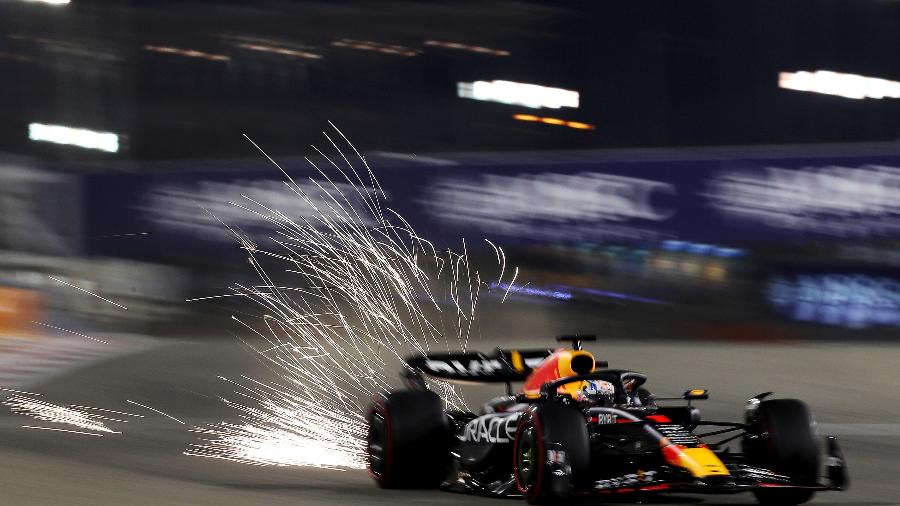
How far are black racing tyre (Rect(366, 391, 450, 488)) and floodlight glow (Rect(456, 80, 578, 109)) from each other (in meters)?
10.8

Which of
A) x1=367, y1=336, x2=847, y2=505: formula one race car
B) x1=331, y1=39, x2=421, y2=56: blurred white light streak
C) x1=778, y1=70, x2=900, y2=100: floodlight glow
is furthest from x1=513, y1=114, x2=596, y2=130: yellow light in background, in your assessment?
x1=367, y1=336, x2=847, y2=505: formula one race car

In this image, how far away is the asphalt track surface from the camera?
7.89 m

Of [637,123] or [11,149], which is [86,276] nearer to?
[11,149]

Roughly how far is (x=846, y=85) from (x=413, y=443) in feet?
36.5

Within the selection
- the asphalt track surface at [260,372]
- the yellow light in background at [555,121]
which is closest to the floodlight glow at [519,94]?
the yellow light in background at [555,121]

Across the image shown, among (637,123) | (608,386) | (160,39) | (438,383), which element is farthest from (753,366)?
(160,39)

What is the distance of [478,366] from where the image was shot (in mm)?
8906

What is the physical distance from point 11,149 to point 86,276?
3473mm

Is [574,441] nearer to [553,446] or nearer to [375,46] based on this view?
[553,446]

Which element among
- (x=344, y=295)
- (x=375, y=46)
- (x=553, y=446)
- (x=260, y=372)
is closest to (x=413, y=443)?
(x=553, y=446)

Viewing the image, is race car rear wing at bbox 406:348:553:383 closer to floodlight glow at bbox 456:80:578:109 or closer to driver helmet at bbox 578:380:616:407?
driver helmet at bbox 578:380:616:407

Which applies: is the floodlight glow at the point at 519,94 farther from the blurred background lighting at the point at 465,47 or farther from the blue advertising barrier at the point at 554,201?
the blue advertising barrier at the point at 554,201

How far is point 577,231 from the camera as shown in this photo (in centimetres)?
1627

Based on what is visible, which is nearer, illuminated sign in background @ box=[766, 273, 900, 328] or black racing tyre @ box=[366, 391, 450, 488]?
black racing tyre @ box=[366, 391, 450, 488]
